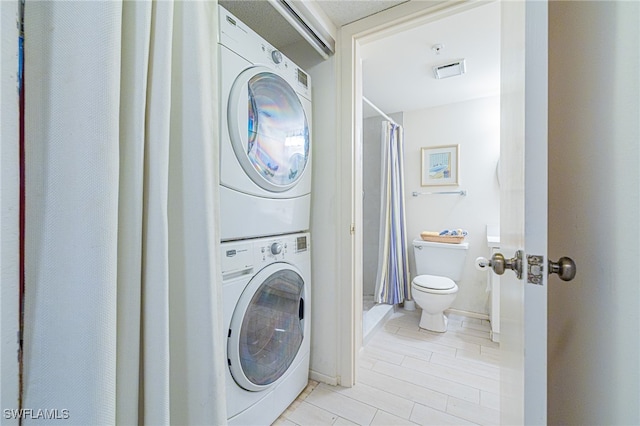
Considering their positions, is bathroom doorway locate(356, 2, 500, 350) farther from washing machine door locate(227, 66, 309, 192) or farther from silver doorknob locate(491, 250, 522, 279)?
silver doorknob locate(491, 250, 522, 279)

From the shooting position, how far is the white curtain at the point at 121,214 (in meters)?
0.48

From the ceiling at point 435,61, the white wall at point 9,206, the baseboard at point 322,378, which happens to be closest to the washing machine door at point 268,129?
the white wall at point 9,206

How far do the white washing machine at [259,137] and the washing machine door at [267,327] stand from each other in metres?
0.23

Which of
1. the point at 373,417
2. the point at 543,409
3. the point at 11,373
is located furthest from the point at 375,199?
the point at 11,373

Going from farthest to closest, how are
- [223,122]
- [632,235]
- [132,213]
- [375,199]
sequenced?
[375,199], [223,122], [132,213], [632,235]

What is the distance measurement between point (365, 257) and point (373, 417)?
178cm

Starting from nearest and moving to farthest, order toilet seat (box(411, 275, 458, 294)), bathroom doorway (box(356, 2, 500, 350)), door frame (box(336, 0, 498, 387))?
door frame (box(336, 0, 498, 387)), bathroom doorway (box(356, 2, 500, 350)), toilet seat (box(411, 275, 458, 294))

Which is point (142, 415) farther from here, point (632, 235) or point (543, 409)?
point (632, 235)

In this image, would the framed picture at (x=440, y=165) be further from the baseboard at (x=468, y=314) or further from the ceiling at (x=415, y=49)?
the baseboard at (x=468, y=314)

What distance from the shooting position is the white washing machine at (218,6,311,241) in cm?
96

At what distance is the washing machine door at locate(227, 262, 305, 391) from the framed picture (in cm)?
200

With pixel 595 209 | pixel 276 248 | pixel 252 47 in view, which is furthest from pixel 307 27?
pixel 595 209

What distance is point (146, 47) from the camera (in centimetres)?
56

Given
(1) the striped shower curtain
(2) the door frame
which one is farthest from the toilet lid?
(2) the door frame
